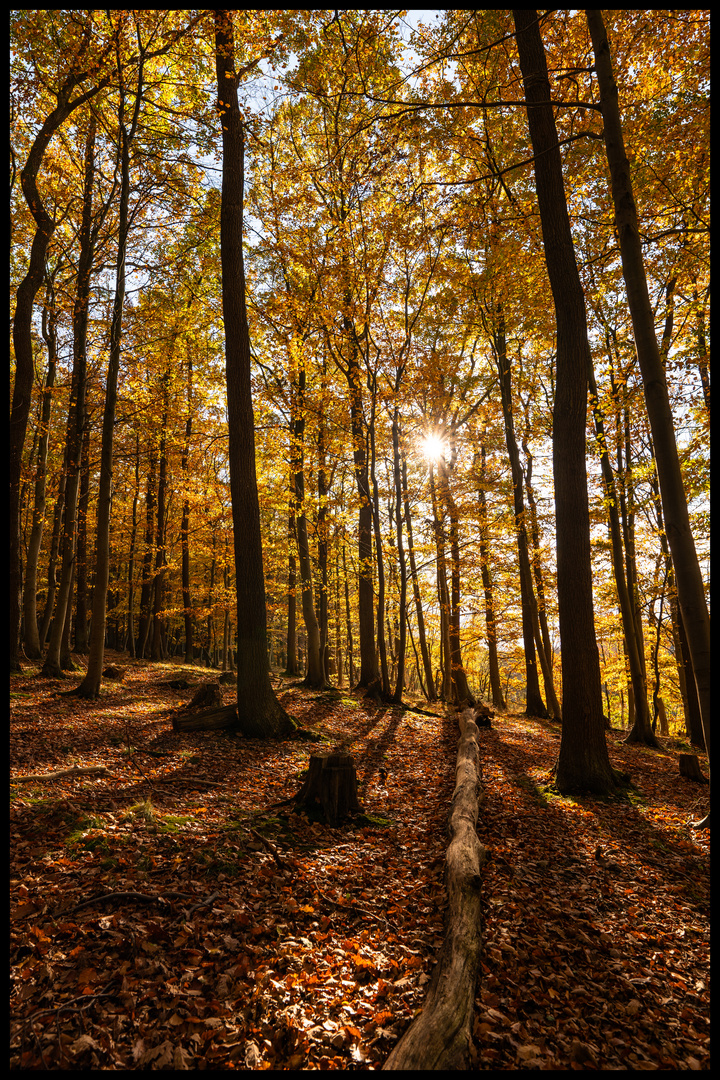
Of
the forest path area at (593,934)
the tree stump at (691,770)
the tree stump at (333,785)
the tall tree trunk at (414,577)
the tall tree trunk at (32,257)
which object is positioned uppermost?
the tall tree trunk at (32,257)

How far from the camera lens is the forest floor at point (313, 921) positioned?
9.30 feet

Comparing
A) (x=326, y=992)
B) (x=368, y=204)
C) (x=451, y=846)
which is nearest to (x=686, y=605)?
(x=451, y=846)

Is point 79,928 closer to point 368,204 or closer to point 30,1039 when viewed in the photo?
point 30,1039

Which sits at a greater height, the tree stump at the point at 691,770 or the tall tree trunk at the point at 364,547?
the tall tree trunk at the point at 364,547

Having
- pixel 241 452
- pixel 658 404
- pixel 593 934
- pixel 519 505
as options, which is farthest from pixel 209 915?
pixel 519 505

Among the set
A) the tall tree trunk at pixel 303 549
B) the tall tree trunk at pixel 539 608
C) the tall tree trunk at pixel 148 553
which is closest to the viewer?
the tall tree trunk at pixel 303 549

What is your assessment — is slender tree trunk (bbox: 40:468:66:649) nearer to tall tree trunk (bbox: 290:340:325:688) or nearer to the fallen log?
tall tree trunk (bbox: 290:340:325:688)

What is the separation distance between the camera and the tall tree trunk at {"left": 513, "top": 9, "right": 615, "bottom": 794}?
712cm

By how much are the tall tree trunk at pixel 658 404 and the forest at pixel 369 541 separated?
3 cm

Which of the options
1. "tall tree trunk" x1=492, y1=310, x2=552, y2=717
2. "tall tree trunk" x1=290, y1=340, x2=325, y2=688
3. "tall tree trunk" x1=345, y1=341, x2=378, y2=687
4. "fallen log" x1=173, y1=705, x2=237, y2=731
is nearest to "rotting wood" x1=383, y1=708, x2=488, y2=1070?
"fallen log" x1=173, y1=705, x2=237, y2=731

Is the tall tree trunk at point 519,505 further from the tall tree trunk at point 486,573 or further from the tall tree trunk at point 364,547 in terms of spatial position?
the tall tree trunk at point 364,547

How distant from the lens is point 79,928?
11.1ft

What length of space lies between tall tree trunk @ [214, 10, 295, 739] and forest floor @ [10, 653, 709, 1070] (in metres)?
1.51

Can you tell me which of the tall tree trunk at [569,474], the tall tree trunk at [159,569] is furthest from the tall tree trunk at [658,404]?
the tall tree trunk at [159,569]
